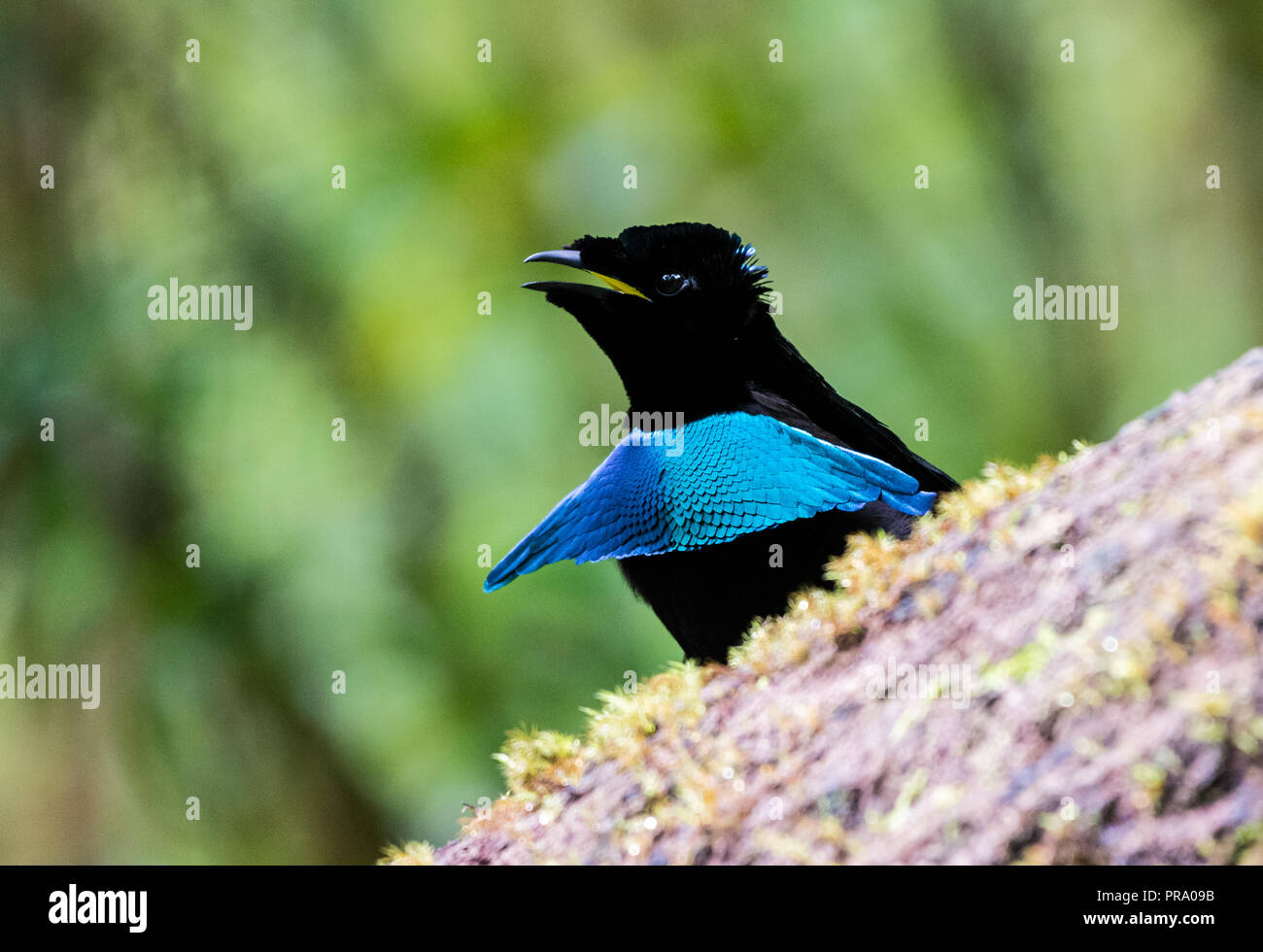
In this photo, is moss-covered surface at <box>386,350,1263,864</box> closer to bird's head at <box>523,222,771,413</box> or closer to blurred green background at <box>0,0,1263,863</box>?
bird's head at <box>523,222,771,413</box>

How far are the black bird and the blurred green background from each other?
205cm

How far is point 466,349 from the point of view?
598cm

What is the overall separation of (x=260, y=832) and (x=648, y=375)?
3584 mm

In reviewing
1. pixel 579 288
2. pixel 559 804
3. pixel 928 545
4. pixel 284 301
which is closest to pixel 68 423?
pixel 284 301

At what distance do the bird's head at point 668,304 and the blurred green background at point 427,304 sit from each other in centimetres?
199

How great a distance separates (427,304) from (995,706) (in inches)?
184

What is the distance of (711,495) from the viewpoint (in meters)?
3.31

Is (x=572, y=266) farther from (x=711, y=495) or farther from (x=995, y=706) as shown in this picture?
(x=995, y=706)

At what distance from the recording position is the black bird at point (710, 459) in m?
3.31

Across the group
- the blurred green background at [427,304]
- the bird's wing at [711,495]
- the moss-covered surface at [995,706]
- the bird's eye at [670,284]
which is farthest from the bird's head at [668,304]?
the blurred green background at [427,304]

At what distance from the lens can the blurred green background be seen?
19.1 ft

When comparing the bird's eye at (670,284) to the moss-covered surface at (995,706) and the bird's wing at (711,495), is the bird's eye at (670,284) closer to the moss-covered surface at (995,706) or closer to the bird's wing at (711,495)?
the bird's wing at (711,495)

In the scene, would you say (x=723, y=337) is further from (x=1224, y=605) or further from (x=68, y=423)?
(x=68, y=423)
